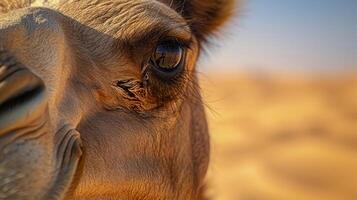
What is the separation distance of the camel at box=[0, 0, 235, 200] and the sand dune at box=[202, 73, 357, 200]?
4718 millimetres

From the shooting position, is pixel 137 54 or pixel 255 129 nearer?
pixel 137 54

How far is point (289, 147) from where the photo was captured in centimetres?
1903

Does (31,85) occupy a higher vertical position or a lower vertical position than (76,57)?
lower

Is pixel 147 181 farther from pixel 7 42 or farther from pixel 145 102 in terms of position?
pixel 7 42

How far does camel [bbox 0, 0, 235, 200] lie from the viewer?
208 centimetres

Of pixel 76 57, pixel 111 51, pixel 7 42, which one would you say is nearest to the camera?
pixel 7 42

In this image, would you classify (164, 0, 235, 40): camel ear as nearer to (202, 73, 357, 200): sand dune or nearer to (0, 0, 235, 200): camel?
(0, 0, 235, 200): camel

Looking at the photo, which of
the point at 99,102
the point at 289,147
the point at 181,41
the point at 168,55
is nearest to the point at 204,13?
the point at 181,41

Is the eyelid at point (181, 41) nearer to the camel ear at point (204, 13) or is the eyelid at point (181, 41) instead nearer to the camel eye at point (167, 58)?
the camel eye at point (167, 58)

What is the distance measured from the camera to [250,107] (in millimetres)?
29281

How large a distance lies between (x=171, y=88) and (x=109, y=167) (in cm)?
52

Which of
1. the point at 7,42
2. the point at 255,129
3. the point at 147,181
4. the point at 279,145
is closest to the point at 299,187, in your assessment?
the point at 279,145

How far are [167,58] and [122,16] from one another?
27 centimetres

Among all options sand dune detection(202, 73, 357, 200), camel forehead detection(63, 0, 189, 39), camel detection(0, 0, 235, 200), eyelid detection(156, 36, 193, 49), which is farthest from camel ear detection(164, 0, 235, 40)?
sand dune detection(202, 73, 357, 200)
